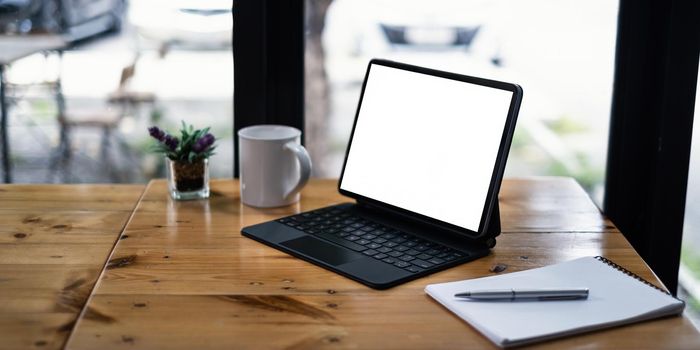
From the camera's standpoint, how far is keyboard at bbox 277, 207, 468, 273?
1417 millimetres

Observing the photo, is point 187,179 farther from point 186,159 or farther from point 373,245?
point 373,245

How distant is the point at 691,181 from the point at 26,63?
1.44m

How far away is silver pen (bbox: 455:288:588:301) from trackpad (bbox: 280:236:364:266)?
22 cm

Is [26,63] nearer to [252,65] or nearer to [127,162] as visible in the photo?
[127,162]

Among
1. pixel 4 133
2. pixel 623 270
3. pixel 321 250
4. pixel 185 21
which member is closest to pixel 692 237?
pixel 623 270

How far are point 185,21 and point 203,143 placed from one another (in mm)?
414

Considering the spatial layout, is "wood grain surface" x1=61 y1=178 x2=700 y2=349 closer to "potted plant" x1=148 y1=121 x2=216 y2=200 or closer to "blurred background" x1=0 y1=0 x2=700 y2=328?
→ "potted plant" x1=148 y1=121 x2=216 y2=200

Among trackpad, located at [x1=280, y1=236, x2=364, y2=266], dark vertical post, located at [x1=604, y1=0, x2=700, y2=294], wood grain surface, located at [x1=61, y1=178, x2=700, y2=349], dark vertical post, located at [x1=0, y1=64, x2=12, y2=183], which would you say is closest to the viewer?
wood grain surface, located at [x1=61, y1=178, x2=700, y2=349]

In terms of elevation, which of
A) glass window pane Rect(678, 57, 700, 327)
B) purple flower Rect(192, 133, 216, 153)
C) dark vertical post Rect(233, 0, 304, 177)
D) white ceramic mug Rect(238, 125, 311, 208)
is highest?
dark vertical post Rect(233, 0, 304, 177)

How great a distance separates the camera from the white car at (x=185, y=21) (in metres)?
1.97

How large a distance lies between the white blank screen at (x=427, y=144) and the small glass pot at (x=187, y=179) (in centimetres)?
26

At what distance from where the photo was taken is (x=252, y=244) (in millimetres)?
1498

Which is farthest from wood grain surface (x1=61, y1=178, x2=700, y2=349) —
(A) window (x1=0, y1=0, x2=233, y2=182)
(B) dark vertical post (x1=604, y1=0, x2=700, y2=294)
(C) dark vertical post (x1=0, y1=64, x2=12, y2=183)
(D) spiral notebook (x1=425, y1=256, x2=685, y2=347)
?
(C) dark vertical post (x1=0, y1=64, x2=12, y2=183)

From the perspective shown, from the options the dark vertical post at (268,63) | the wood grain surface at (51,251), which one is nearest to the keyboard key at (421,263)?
the wood grain surface at (51,251)
